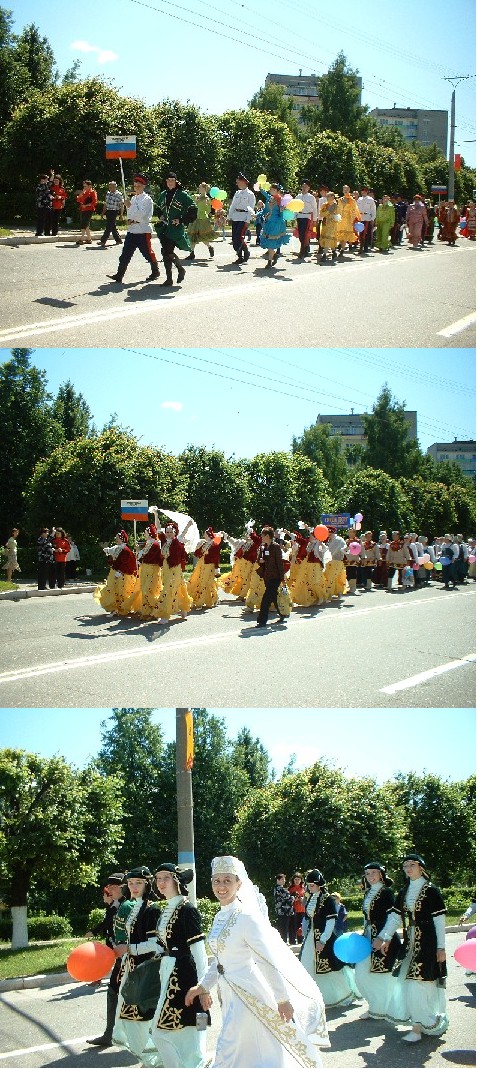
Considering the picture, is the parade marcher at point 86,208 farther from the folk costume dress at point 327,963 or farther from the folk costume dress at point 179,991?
the folk costume dress at point 179,991

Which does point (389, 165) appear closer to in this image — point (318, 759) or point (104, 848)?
point (318, 759)

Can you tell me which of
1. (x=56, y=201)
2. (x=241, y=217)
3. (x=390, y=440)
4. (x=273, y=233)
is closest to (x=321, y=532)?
(x=390, y=440)

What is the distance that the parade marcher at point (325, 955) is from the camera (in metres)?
7.78

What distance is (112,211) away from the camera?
12.4m

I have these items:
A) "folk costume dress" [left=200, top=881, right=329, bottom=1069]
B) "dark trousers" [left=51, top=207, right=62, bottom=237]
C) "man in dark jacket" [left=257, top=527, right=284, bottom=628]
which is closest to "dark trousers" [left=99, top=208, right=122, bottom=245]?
"dark trousers" [left=51, top=207, right=62, bottom=237]

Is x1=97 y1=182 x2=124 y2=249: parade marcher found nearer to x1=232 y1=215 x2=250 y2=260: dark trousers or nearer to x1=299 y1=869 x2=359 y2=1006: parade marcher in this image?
x1=232 y1=215 x2=250 y2=260: dark trousers

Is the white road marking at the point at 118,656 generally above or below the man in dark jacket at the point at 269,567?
below

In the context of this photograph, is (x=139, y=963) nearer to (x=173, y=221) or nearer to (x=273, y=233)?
(x=173, y=221)

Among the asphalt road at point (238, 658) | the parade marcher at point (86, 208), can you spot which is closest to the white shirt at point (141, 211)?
the parade marcher at point (86, 208)

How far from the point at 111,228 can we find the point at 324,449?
3758 millimetres

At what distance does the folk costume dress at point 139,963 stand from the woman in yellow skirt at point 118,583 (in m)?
5.26

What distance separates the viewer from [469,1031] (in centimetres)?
656

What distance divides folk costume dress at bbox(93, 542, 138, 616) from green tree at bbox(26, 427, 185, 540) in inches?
12.7

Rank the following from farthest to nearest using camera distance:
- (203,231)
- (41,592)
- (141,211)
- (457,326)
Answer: (203,231)
(41,592)
(141,211)
(457,326)
